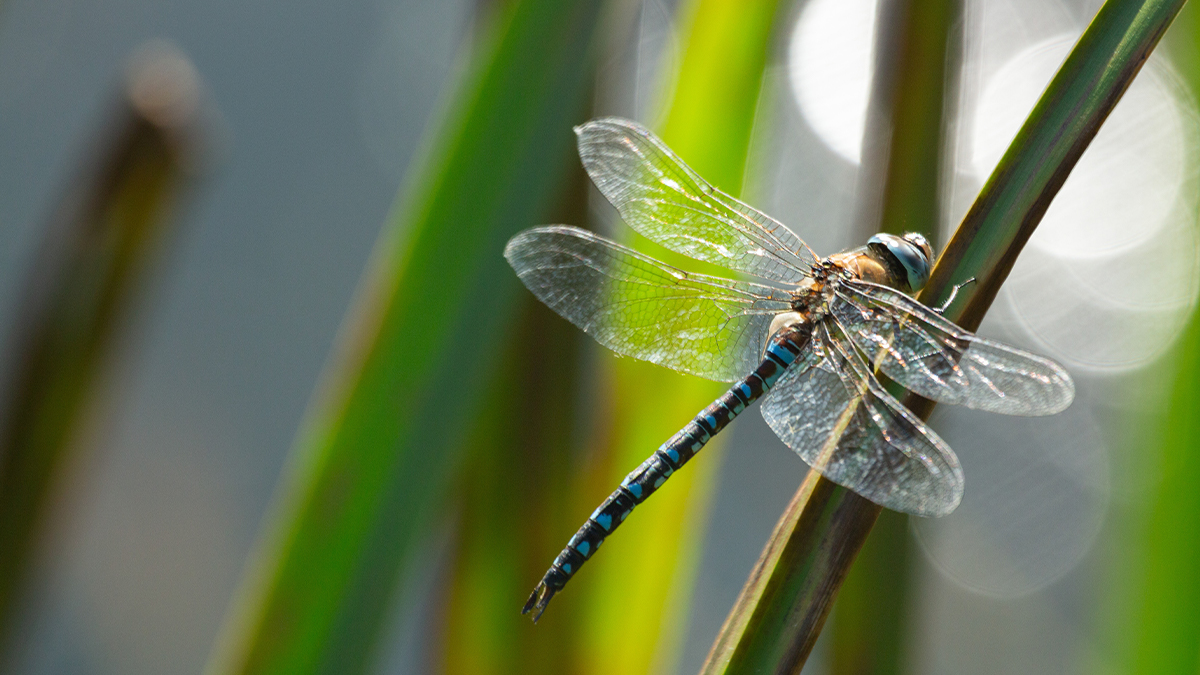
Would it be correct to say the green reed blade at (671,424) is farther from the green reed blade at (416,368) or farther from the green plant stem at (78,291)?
the green plant stem at (78,291)

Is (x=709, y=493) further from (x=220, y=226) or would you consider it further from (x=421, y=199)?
(x=220, y=226)

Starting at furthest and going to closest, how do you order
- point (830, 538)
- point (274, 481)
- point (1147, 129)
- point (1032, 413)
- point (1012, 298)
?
point (274, 481) < point (1012, 298) < point (1147, 129) < point (1032, 413) < point (830, 538)

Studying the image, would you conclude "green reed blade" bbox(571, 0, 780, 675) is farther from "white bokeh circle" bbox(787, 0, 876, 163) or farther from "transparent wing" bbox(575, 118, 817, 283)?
"white bokeh circle" bbox(787, 0, 876, 163)

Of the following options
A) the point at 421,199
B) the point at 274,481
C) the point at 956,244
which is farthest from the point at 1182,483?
the point at 274,481

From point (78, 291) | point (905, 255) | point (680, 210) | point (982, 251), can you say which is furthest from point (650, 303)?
point (78, 291)

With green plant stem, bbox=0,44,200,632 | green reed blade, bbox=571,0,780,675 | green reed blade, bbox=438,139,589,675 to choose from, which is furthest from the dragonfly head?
green plant stem, bbox=0,44,200,632

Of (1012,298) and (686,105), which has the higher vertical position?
(1012,298)
